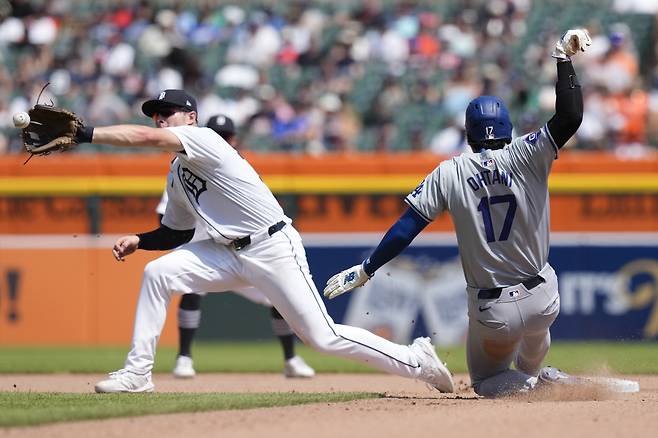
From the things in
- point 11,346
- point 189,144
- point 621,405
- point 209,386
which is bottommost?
point 11,346

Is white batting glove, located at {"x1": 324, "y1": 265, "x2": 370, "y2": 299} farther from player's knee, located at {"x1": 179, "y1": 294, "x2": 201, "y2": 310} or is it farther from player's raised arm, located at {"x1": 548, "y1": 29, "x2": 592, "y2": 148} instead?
player's knee, located at {"x1": 179, "y1": 294, "x2": 201, "y2": 310}

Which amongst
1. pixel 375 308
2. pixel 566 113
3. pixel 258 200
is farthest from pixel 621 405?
pixel 375 308

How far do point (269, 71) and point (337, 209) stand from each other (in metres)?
3.75

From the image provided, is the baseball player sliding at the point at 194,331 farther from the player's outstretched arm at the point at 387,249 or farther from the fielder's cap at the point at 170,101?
the player's outstretched arm at the point at 387,249

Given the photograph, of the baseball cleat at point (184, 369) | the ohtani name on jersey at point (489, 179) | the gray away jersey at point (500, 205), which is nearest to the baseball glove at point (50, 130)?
the gray away jersey at point (500, 205)

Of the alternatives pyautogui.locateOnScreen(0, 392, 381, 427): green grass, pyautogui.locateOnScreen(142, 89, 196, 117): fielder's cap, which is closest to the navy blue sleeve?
pyautogui.locateOnScreen(0, 392, 381, 427): green grass

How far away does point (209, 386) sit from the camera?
8289 mm

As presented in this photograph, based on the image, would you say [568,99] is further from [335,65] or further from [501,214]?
[335,65]

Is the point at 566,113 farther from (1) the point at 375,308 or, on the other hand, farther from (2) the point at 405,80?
(2) the point at 405,80

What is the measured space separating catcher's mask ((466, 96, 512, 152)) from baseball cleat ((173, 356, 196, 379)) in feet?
11.5

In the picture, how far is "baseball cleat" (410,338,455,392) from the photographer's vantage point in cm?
674

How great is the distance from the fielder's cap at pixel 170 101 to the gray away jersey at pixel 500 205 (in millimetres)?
1623

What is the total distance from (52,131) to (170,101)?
1.09 meters

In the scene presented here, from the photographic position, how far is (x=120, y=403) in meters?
6.30
